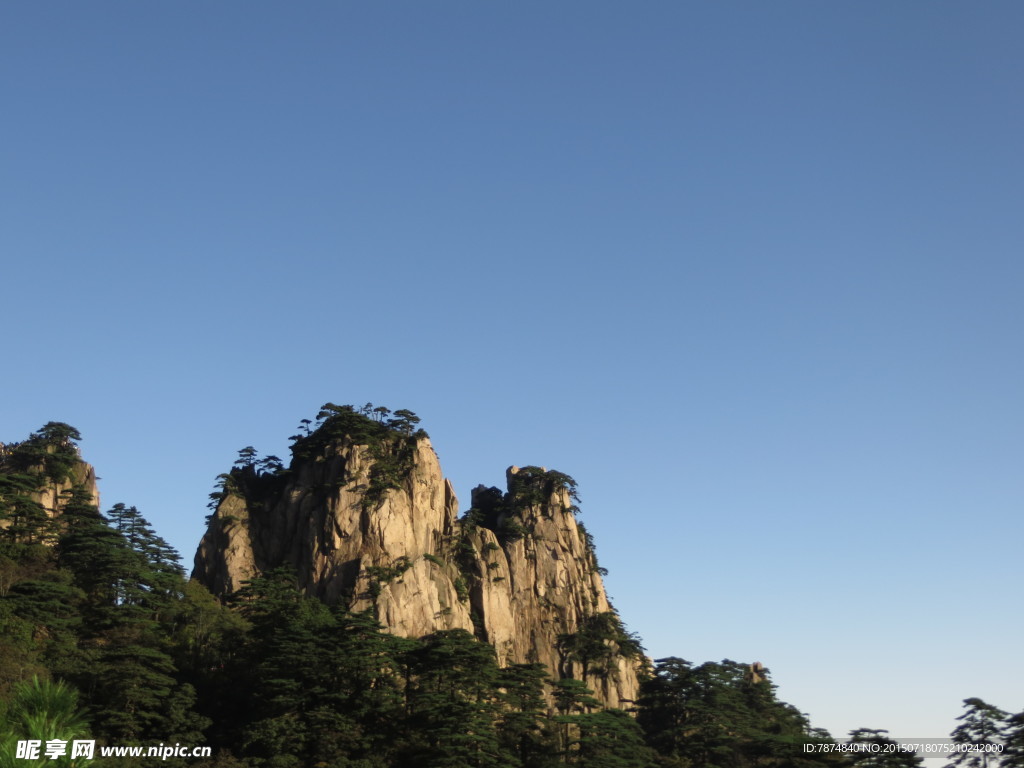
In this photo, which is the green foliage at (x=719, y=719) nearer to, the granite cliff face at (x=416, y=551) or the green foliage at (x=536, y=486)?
the granite cliff face at (x=416, y=551)

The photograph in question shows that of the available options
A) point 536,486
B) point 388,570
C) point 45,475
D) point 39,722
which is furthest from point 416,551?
point 39,722

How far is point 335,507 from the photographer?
87812 millimetres

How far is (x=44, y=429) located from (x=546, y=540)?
49432mm

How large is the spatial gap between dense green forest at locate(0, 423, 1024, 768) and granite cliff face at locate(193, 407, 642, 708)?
3.43 m

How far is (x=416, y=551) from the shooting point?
293 ft

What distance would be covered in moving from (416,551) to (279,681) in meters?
26.2

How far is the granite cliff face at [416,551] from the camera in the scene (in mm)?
86188

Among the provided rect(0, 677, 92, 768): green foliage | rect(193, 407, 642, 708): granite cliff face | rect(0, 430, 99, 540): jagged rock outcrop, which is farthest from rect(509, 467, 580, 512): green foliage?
rect(0, 677, 92, 768): green foliage

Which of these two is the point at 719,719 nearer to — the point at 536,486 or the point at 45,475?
the point at 536,486

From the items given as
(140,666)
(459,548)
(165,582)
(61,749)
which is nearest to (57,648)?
(140,666)

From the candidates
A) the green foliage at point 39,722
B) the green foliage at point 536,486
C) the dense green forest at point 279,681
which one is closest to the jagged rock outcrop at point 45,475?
the dense green forest at point 279,681

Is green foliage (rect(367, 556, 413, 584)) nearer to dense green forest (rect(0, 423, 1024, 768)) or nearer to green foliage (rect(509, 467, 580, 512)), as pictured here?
dense green forest (rect(0, 423, 1024, 768))

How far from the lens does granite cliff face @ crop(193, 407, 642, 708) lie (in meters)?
86.2

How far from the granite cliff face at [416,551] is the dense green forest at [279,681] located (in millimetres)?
3426
